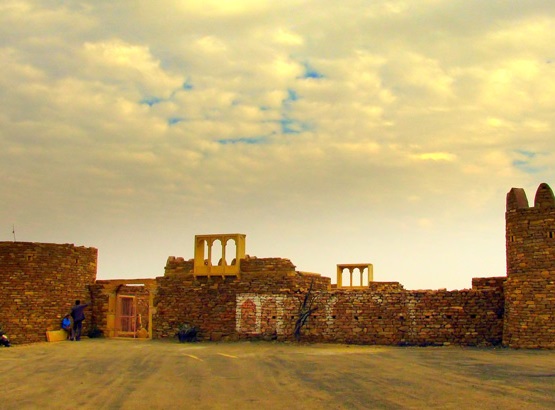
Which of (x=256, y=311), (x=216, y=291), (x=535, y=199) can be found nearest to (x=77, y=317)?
(x=216, y=291)

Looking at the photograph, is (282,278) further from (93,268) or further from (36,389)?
(36,389)

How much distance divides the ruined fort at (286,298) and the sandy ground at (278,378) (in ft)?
3.66

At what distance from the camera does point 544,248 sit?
19266 mm

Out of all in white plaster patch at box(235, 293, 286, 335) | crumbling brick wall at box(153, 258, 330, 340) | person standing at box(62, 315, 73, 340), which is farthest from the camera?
person standing at box(62, 315, 73, 340)

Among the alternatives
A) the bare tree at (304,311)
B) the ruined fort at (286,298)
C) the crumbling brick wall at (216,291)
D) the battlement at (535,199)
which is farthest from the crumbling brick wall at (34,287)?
the battlement at (535,199)

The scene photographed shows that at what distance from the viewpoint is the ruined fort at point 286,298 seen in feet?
63.8

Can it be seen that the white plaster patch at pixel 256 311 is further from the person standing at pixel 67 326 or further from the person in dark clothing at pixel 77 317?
the person standing at pixel 67 326

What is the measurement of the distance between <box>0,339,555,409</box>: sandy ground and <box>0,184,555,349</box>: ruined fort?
3.66 ft

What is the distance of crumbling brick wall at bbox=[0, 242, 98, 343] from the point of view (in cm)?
2355

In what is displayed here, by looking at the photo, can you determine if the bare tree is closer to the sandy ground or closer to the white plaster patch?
the white plaster patch

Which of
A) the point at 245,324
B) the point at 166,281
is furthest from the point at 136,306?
the point at 245,324

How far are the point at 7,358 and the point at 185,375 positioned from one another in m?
7.54

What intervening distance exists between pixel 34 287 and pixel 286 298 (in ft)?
32.9

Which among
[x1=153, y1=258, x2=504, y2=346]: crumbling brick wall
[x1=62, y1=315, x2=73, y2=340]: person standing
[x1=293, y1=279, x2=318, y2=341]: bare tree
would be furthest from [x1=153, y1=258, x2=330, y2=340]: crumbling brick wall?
[x1=62, y1=315, x2=73, y2=340]: person standing
